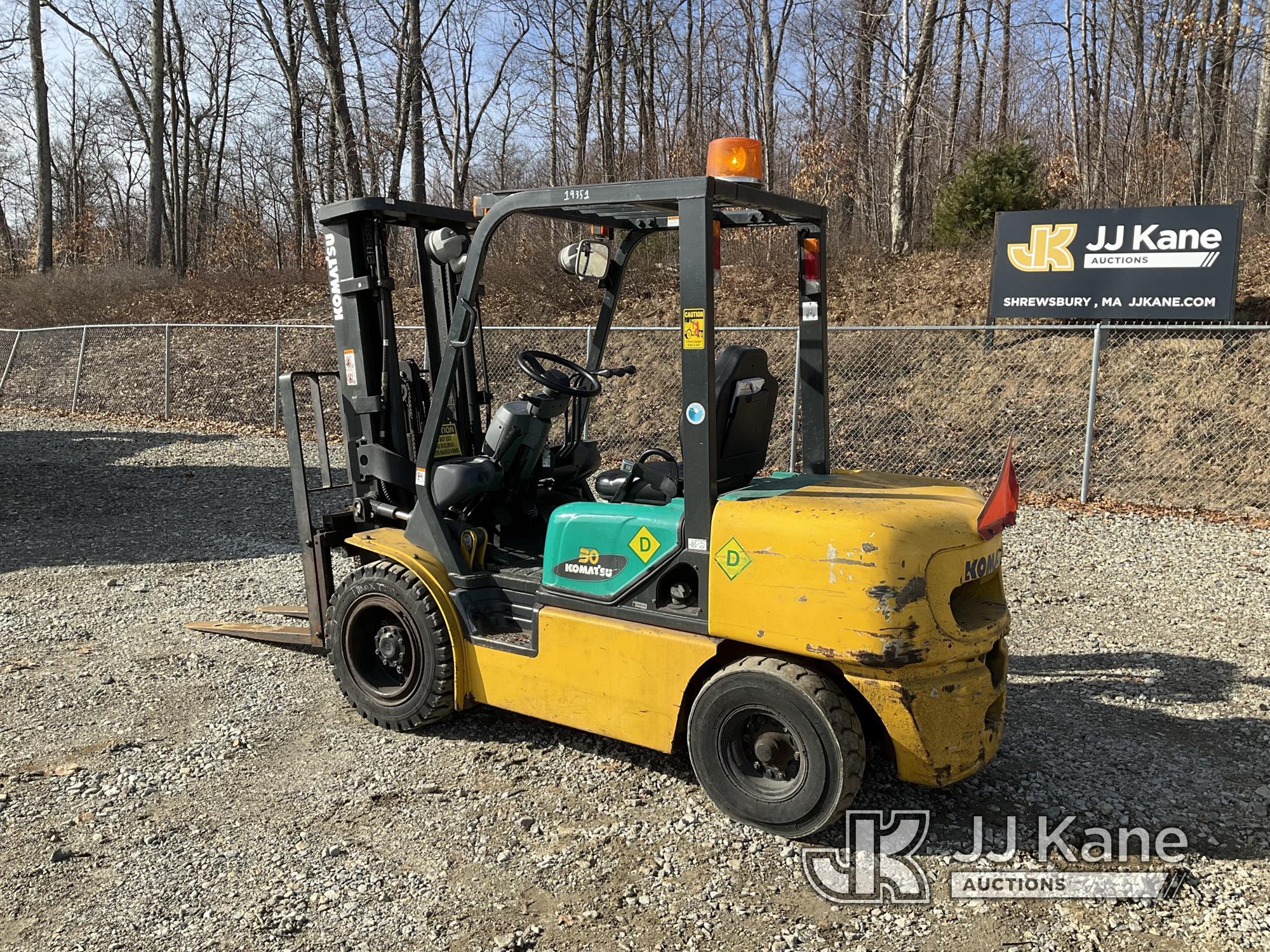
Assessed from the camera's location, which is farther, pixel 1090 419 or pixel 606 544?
pixel 1090 419

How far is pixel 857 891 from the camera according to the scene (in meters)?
3.60

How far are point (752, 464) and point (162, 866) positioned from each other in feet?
9.37

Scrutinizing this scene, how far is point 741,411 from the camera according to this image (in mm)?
4207

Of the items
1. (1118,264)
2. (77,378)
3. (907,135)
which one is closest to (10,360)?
(77,378)

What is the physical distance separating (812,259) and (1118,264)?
9.76 m

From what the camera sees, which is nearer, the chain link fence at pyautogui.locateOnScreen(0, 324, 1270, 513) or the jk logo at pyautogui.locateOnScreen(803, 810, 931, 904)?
the jk logo at pyautogui.locateOnScreen(803, 810, 931, 904)

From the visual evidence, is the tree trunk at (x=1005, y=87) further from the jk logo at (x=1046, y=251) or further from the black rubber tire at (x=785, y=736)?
the black rubber tire at (x=785, y=736)

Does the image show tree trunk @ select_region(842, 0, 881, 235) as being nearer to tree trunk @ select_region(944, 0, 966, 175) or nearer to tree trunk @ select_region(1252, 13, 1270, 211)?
tree trunk @ select_region(944, 0, 966, 175)

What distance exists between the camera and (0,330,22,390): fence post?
19328 mm

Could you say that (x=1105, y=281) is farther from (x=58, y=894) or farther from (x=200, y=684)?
(x=58, y=894)

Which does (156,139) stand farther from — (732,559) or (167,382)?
(732,559)

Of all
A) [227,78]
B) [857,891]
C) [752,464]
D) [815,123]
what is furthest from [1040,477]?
[227,78]

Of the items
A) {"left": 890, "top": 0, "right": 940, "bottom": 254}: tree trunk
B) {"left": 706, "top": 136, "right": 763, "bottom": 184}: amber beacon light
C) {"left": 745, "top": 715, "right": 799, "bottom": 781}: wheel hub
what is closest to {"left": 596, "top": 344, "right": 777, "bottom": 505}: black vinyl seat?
{"left": 706, "top": 136, "right": 763, "bottom": 184}: amber beacon light

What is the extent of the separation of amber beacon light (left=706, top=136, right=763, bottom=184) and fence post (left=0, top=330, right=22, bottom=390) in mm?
19738
